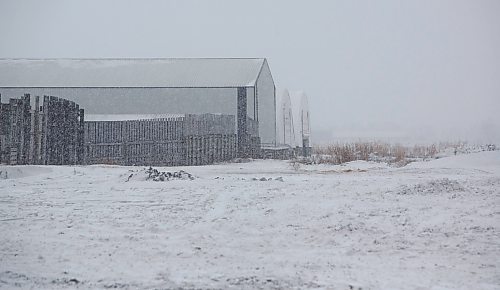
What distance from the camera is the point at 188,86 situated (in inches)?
1085

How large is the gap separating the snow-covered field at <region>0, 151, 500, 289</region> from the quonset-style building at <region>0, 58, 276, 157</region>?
1748 cm

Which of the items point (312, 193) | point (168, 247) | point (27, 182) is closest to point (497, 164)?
point (312, 193)

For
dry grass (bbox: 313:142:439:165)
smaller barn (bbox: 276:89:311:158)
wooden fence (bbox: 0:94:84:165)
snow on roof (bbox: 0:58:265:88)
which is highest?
snow on roof (bbox: 0:58:265:88)

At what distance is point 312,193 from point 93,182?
497 centimetres

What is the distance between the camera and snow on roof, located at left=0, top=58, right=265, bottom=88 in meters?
28.0

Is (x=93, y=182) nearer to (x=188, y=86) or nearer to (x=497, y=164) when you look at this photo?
(x=497, y=164)

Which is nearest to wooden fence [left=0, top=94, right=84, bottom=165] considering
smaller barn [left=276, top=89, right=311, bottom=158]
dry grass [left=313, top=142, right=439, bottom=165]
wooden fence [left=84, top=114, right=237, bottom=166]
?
wooden fence [left=84, top=114, right=237, bottom=166]

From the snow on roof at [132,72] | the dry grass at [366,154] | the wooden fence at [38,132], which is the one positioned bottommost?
the dry grass at [366,154]

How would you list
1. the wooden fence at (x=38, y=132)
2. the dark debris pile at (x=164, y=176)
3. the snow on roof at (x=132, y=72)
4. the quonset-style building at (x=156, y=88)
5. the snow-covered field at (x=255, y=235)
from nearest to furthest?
the snow-covered field at (x=255, y=235)
the dark debris pile at (x=164, y=176)
the wooden fence at (x=38, y=132)
the quonset-style building at (x=156, y=88)
the snow on roof at (x=132, y=72)

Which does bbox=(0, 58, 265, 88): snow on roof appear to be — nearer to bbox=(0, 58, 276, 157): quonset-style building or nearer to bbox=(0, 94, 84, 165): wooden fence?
bbox=(0, 58, 276, 157): quonset-style building

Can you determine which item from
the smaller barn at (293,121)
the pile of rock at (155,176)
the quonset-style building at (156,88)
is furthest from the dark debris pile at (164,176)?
the smaller barn at (293,121)

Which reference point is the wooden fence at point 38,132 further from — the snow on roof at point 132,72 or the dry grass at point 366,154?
the snow on roof at point 132,72

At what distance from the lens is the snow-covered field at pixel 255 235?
15.5 feet

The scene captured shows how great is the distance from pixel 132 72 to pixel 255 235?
25.4 metres
